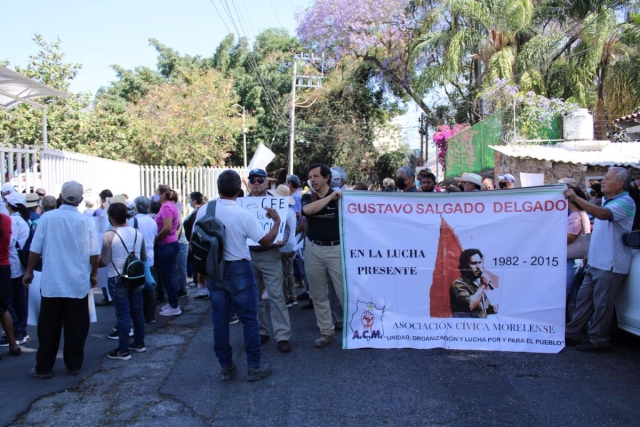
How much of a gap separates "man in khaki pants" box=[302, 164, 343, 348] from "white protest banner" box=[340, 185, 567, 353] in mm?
515

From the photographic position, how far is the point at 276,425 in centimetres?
417

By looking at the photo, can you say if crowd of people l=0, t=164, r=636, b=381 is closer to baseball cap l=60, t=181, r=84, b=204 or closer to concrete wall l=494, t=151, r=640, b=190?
baseball cap l=60, t=181, r=84, b=204

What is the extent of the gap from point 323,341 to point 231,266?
1621 millimetres

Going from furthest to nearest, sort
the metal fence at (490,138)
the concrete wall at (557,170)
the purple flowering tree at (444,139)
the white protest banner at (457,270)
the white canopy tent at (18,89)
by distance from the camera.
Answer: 1. the purple flowering tree at (444,139)
2. the metal fence at (490,138)
3. the concrete wall at (557,170)
4. the white canopy tent at (18,89)
5. the white protest banner at (457,270)

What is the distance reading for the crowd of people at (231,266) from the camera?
5145 millimetres

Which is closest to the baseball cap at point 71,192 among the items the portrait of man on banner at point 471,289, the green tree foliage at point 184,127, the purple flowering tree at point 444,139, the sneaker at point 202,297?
the portrait of man on banner at point 471,289

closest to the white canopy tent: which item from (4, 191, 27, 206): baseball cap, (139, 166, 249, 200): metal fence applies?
(4, 191, 27, 206): baseball cap

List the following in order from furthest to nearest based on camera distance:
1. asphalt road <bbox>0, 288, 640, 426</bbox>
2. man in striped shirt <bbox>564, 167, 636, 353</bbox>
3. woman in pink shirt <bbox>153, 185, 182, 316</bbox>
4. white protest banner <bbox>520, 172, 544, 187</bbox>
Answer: white protest banner <bbox>520, 172, 544, 187</bbox>
woman in pink shirt <bbox>153, 185, 182, 316</bbox>
man in striped shirt <bbox>564, 167, 636, 353</bbox>
asphalt road <bbox>0, 288, 640, 426</bbox>

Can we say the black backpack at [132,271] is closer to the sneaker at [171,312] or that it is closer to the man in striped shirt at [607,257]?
the sneaker at [171,312]

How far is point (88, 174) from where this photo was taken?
13.3m

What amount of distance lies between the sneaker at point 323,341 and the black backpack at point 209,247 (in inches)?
63.8

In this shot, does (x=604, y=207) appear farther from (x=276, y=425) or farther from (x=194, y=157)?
(x=194, y=157)

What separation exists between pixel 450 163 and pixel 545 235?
61.5 feet

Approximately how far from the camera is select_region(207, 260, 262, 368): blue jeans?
5070 mm
